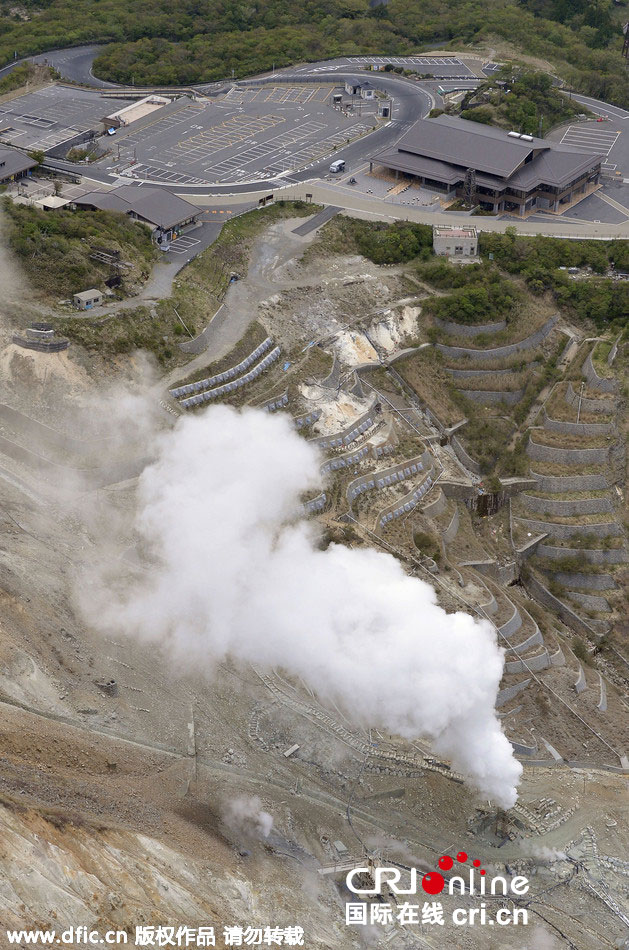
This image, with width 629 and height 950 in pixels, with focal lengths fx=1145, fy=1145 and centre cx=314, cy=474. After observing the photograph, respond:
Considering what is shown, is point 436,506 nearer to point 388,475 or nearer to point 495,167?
point 388,475

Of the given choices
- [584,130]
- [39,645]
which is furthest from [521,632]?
[584,130]

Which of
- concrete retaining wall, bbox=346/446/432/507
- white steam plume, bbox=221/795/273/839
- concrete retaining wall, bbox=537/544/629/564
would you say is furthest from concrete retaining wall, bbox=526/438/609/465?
white steam plume, bbox=221/795/273/839

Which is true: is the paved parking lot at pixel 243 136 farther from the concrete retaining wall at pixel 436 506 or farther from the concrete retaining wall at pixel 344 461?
the concrete retaining wall at pixel 436 506

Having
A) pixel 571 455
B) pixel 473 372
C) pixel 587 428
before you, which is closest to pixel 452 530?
pixel 571 455

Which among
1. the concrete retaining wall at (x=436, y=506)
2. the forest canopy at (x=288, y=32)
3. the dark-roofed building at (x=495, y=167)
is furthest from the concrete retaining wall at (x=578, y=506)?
the forest canopy at (x=288, y=32)

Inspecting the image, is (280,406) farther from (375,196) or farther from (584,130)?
(584,130)

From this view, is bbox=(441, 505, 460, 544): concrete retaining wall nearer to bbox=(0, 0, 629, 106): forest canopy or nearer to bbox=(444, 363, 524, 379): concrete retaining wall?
bbox=(444, 363, 524, 379): concrete retaining wall
